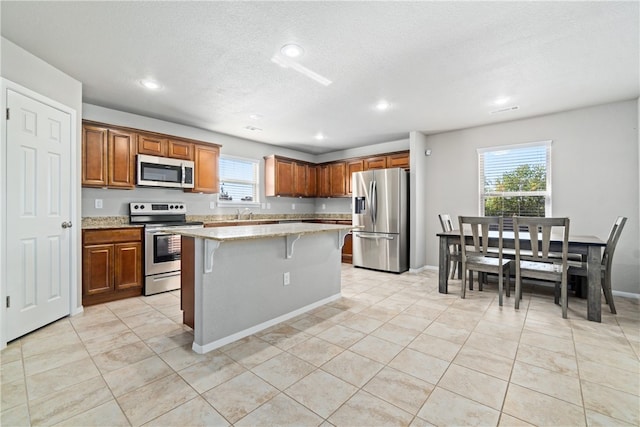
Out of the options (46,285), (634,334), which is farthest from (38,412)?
(634,334)

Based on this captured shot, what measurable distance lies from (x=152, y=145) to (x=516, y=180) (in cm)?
538

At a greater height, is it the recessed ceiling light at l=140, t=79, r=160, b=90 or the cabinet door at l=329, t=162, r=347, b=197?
the recessed ceiling light at l=140, t=79, r=160, b=90

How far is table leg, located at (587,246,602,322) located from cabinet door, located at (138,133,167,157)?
17.4 feet

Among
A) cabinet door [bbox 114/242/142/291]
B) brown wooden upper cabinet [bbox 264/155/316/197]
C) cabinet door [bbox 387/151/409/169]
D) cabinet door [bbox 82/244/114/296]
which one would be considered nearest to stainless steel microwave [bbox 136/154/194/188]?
cabinet door [bbox 114/242/142/291]

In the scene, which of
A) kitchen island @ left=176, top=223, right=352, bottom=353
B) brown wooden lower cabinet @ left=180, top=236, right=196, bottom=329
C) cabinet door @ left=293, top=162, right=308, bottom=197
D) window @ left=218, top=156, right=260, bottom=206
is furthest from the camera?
cabinet door @ left=293, top=162, right=308, bottom=197

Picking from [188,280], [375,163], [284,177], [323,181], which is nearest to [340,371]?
[188,280]

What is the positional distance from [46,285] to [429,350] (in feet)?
11.4

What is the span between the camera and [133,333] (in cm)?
267

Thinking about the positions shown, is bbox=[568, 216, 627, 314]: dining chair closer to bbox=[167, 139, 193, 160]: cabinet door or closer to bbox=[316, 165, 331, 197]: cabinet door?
bbox=[316, 165, 331, 197]: cabinet door

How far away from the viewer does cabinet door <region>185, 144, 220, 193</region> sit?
15.3 feet

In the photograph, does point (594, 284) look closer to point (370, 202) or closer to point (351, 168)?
point (370, 202)

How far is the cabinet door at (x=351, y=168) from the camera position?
6070mm

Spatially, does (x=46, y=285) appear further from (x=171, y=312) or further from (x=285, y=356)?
(x=285, y=356)

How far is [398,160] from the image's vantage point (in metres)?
5.51
